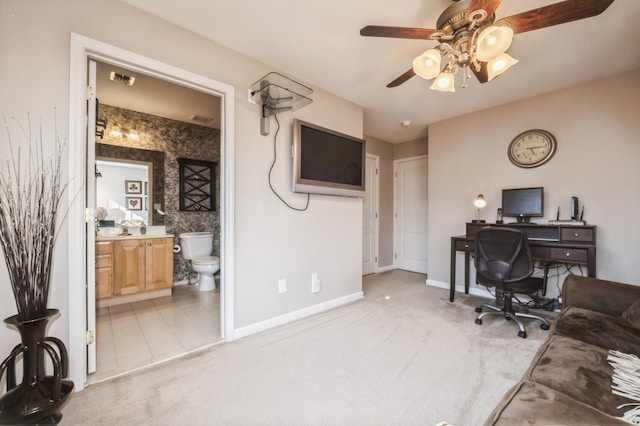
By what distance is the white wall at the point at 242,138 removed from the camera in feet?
4.71

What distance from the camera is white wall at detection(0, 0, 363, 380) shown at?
1435 millimetres

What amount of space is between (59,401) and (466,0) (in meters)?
3.13

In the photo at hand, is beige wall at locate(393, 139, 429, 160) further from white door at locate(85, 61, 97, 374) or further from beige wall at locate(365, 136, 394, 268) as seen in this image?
white door at locate(85, 61, 97, 374)

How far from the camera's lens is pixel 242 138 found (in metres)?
2.27

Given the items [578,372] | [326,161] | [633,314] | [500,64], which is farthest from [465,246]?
[578,372]

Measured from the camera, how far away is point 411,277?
4.41 metres

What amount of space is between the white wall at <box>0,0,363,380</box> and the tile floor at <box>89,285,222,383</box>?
431 mm

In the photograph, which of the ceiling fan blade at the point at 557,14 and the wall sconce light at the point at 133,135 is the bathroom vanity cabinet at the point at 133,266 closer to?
the wall sconce light at the point at 133,135

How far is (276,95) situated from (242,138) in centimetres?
48

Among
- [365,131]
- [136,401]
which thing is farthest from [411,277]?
[136,401]

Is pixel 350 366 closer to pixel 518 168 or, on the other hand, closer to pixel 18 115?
pixel 18 115

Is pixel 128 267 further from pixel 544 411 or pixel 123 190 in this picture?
pixel 544 411

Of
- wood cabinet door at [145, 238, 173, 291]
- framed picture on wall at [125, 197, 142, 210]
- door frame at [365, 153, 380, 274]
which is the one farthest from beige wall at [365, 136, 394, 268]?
framed picture on wall at [125, 197, 142, 210]

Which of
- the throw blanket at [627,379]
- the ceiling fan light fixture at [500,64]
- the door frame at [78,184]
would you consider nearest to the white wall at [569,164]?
the ceiling fan light fixture at [500,64]
